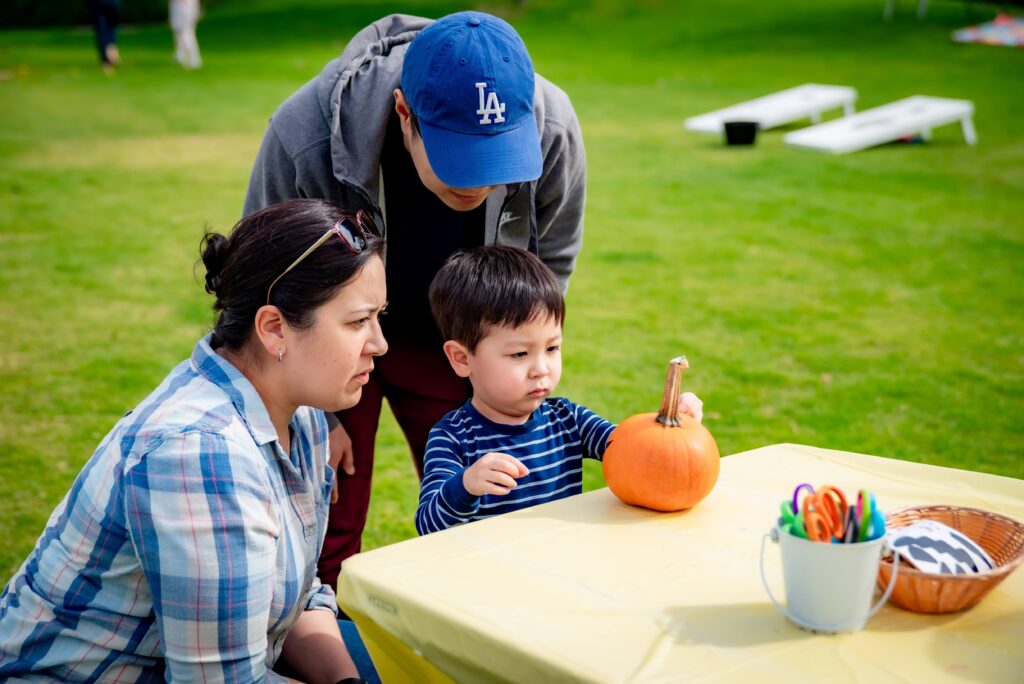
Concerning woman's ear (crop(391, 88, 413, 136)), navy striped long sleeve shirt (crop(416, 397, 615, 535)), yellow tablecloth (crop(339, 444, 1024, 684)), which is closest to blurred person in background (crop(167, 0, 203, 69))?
woman's ear (crop(391, 88, 413, 136))

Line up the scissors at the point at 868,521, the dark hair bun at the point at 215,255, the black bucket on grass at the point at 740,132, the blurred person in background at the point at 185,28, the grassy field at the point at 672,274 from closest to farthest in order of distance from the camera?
the scissors at the point at 868,521 → the dark hair bun at the point at 215,255 → the grassy field at the point at 672,274 → the black bucket on grass at the point at 740,132 → the blurred person in background at the point at 185,28

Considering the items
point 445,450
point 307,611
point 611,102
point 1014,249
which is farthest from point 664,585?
point 611,102

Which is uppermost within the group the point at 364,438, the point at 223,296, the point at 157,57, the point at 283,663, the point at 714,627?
the point at 157,57

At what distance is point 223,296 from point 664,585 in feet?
3.72

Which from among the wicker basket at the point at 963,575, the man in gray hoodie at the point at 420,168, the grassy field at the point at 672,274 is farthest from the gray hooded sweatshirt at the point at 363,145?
the grassy field at the point at 672,274

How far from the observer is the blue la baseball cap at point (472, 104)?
266 centimetres

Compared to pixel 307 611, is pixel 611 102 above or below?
above

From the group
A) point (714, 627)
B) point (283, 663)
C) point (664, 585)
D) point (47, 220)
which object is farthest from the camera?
point (47, 220)

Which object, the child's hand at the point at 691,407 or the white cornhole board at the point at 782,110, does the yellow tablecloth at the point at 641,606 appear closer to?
the child's hand at the point at 691,407

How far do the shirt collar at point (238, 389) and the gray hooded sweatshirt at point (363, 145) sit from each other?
85cm

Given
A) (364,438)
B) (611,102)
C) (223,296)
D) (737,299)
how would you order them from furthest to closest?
(611,102)
(737,299)
(364,438)
(223,296)

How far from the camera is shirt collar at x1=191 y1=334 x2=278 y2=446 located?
2207 mm

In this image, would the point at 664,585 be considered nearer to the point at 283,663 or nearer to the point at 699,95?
the point at 283,663

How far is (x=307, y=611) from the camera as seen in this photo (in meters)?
2.63
